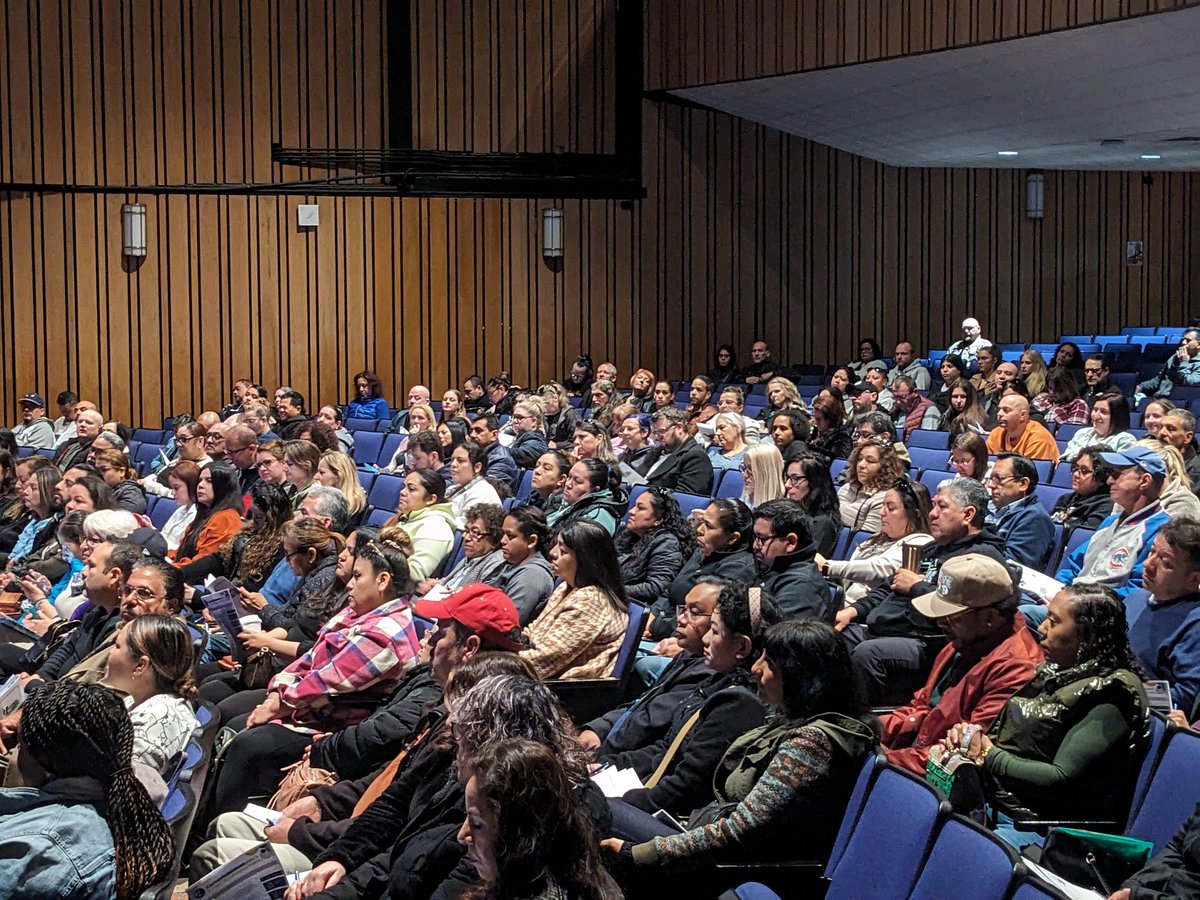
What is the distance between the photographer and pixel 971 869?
Answer: 2049 mm

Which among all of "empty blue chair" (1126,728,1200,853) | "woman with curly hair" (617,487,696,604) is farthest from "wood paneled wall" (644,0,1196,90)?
"empty blue chair" (1126,728,1200,853)

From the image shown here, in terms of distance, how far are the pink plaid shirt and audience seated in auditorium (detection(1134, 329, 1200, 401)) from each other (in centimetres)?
647

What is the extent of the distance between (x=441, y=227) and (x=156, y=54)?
2.73 m

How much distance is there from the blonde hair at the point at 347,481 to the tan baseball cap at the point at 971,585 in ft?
11.0

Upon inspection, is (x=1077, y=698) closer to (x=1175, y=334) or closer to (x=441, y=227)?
(x=441, y=227)

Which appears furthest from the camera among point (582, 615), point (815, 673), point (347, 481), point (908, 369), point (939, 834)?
point (908, 369)

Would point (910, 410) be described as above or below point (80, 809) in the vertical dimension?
below

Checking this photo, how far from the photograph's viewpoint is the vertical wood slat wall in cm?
1084

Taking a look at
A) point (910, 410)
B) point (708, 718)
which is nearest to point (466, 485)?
point (708, 718)

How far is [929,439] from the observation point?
7.82 meters

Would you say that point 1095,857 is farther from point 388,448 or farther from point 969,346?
point 969,346

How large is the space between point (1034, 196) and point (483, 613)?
1297 centimetres

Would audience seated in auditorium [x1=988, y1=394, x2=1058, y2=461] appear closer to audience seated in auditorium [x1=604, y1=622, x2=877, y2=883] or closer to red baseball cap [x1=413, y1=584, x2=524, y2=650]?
red baseball cap [x1=413, y1=584, x2=524, y2=650]

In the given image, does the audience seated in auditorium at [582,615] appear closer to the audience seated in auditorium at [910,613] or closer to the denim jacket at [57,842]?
the audience seated in auditorium at [910,613]
